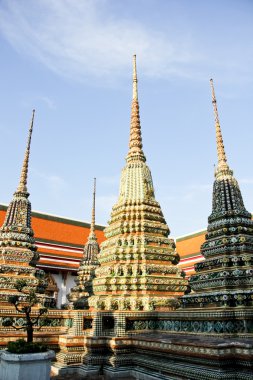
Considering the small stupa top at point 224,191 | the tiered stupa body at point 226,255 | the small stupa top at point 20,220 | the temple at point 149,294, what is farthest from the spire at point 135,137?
the small stupa top at point 20,220

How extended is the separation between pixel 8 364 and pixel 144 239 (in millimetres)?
6398

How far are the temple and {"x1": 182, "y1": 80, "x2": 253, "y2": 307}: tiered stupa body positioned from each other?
0.03 meters

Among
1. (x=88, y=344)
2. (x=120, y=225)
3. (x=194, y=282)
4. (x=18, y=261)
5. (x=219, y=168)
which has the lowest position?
(x=88, y=344)

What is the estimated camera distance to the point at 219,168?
432 inches

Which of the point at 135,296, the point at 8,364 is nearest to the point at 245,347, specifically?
the point at 8,364

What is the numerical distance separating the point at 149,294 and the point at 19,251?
4862 mm

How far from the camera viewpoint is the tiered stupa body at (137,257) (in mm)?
10141

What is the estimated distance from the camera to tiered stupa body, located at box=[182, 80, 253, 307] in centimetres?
797

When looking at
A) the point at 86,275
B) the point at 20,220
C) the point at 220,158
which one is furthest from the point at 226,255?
the point at 86,275

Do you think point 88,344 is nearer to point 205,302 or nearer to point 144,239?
point 205,302

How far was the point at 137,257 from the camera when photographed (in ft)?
35.7

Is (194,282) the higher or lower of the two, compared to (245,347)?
higher

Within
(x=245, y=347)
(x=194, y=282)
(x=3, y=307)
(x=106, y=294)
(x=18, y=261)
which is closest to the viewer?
(x=245, y=347)

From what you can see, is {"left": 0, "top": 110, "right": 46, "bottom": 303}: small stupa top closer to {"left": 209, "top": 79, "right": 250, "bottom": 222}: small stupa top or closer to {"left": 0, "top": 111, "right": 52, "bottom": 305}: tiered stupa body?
{"left": 0, "top": 111, "right": 52, "bottom": 305}: tiered stupa body
